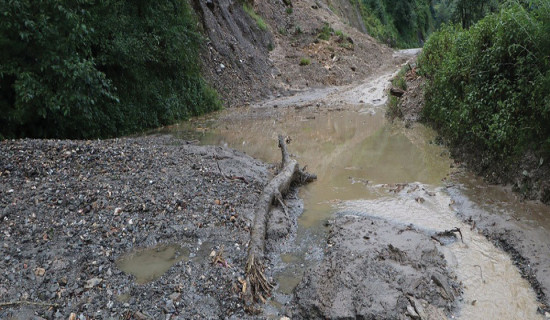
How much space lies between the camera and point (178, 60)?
559 inches

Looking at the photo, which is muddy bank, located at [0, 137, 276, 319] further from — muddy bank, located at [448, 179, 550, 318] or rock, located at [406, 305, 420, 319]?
muddy bank, located at [448, 179, 550, 318]

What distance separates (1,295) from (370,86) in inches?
796

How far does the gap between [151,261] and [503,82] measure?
6.67 metres

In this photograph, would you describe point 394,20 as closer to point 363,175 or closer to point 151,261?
point 363,175

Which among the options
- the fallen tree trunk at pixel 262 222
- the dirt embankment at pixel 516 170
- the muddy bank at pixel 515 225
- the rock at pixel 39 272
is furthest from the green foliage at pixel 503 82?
the rock at pixel 39 272

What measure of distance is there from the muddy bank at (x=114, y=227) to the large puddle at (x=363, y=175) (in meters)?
0.99

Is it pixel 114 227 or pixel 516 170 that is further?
pixel 516 170

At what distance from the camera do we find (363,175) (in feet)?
29.4

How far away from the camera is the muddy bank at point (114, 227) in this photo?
14.1 ft

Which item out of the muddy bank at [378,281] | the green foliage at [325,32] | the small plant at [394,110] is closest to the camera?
the muddy bank at [378,281]

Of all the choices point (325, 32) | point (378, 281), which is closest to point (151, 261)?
point (378, 281)

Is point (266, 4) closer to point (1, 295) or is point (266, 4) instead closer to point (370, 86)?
point (370, 86)

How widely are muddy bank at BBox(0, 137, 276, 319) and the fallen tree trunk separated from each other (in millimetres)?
161

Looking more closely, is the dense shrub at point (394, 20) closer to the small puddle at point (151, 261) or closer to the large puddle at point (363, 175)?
the large puddle at point (363, 175)
